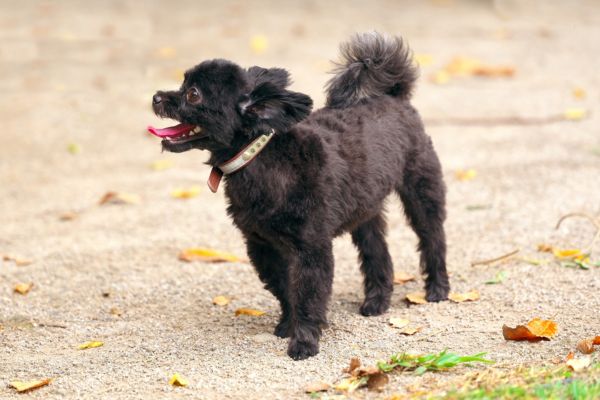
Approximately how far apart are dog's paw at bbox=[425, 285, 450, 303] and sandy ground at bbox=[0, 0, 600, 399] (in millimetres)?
85

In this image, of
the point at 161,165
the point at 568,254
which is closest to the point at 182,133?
the point at 568,254

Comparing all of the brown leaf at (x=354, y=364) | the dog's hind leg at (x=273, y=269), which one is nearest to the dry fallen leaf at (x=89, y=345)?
the dog's hind leg at (x=273, y=269)

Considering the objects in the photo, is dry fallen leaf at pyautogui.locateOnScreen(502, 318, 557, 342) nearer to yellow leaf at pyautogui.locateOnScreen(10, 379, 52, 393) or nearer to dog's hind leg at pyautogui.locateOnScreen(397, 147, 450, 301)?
dog's hind leg at pyautogui.locateOnScreen(397, 147, 450, 301)

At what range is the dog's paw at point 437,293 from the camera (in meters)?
5.45

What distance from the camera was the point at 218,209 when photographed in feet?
24.8

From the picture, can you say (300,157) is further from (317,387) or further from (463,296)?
(463,296)

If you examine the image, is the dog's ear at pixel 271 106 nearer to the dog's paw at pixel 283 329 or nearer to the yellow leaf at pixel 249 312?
the dog's paw at pixel 283 329

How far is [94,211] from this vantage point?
7.61 metres

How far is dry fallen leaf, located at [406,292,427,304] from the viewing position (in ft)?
17.9

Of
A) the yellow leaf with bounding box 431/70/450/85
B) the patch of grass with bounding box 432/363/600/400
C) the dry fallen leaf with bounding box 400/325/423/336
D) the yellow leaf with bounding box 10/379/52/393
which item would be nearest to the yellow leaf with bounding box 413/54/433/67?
the yellow leaf with bounding box 431/70/450/85

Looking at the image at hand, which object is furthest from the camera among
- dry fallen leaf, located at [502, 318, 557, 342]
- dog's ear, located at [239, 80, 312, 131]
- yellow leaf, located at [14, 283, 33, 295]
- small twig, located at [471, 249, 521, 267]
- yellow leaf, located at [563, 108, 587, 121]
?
yellow leaf, located at [563, 108, 587, 121]

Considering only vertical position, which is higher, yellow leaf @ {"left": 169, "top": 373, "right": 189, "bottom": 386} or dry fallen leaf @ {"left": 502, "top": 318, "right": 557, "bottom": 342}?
dry fallen leaf @ {"left": 502, "top": 318, "right": 557, "bottom": 342}

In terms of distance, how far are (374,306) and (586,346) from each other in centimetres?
131

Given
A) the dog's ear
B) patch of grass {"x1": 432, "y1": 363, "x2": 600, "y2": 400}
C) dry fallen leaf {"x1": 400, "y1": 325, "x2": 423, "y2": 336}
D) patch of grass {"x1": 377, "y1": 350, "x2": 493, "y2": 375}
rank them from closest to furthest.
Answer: patch of grass {"x1": 432, "y1": 363, "x2": 600, "y2": 400}, patch of grass {"x1": 377, "y1": 350, "x2": 493, "y2": 375}, the dog's ear, dry fallen leaf {"x1": 400, "y1": 325, "x2": 423, "y2": 336}
